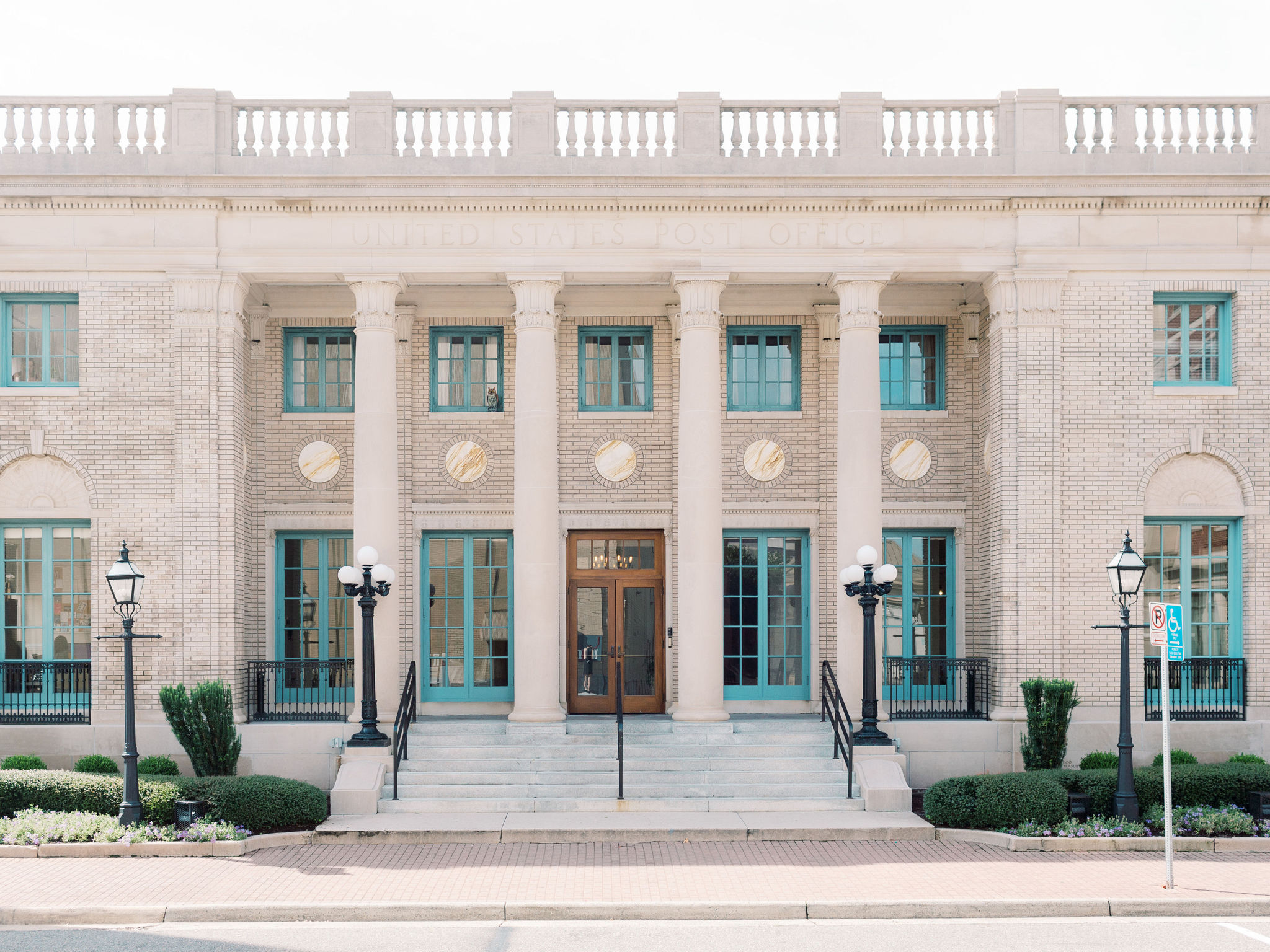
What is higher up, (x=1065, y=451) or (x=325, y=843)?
(x=1065, y=451)

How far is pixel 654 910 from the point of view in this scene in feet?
36.7

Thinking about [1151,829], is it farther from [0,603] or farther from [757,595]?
[0,603]

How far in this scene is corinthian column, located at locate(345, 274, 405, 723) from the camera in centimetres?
1731

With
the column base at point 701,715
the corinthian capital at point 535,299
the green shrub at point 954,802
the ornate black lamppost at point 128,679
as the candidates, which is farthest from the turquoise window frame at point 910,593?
the ornate black lamppost at point 128,679

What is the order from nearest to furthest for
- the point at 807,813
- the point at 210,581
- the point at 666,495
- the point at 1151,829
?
the point at 1151,829
the point at 807,813
the point at 210,581
the point at 666,495

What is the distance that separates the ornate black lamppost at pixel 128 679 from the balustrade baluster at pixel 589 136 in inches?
351

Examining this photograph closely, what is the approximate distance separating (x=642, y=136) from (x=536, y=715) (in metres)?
9.11

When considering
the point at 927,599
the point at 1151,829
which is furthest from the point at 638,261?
the point at 1151,829

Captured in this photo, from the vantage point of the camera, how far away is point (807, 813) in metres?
15.2

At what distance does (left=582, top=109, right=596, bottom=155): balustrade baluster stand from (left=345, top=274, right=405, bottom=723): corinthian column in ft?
11.6

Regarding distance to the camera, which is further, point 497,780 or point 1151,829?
point 497,780

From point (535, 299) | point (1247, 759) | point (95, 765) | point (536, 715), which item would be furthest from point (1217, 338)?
point (95, 765)

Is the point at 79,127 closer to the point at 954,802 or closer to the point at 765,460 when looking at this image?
the point at 765,460

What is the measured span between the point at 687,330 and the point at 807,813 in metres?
7.34
